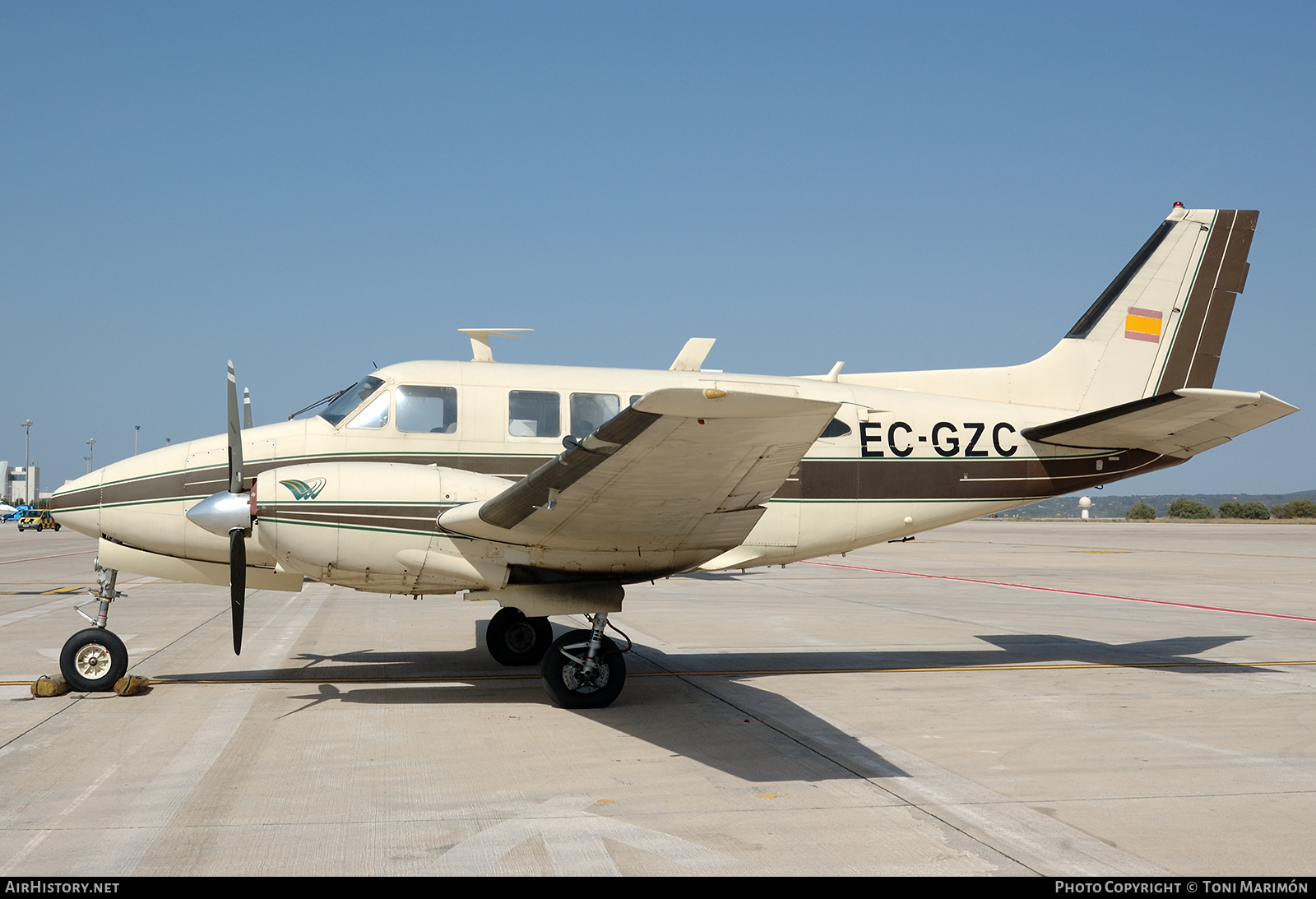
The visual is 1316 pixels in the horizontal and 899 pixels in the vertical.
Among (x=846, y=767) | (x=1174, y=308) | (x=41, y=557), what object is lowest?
(x=41, y=557)

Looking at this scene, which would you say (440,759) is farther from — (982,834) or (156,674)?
(156,674)

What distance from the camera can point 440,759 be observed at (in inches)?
263

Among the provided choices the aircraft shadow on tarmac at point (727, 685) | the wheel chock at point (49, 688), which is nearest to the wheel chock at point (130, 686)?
the wheel chock at point (49, 688)

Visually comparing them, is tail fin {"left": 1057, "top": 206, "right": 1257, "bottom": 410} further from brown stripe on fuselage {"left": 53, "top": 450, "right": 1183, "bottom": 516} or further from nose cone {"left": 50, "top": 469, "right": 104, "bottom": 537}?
nose cone {"left": 50, "top": 469, "right": 104, "bottom": 537}

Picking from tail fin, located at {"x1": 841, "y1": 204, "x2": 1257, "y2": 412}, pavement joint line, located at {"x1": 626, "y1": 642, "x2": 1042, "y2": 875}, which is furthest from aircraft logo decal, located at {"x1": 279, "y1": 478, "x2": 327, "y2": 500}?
tail fin, located at {"x1": 841, "y1": 204, "x2": 1257, "y2": 412}

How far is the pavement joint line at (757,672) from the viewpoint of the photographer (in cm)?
940

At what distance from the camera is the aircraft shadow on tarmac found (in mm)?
6852

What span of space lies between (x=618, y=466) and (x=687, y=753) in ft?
7.21

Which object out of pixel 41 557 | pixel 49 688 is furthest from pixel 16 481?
pixel 49 688

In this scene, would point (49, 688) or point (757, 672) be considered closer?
point (49, 688)

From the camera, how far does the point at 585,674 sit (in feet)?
27.5

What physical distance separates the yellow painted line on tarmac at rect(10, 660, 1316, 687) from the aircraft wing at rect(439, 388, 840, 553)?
2179 mm

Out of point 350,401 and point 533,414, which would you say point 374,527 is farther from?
point 533,414

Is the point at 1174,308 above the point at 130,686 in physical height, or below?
above
